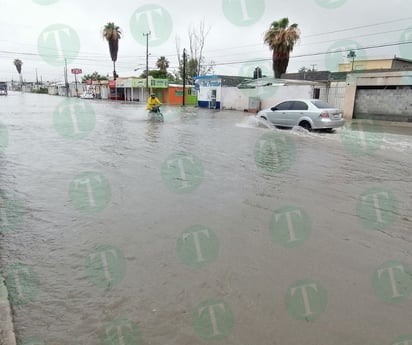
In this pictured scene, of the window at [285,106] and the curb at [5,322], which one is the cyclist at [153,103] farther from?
the curb at [5,322]

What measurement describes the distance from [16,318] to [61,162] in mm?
6479

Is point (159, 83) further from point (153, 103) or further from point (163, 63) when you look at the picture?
point (153, 103)

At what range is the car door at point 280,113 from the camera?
15695 millimetres

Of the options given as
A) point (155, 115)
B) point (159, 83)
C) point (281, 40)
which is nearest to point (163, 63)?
point (159, 83)

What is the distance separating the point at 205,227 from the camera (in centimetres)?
482

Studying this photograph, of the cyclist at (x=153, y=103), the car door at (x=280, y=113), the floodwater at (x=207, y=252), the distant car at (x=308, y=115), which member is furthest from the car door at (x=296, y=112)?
the cyclist at (x=153, y=103)

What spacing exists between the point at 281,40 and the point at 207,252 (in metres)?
30.6

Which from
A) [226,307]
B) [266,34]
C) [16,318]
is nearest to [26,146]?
[16,318]

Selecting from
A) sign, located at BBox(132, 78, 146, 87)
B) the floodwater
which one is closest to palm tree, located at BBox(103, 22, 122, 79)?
sign, located at BBox(132, 78, 146, 87)

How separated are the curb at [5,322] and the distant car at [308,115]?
13296 mm

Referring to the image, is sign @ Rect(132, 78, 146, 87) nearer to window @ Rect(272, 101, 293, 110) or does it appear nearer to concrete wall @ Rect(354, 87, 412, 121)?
concrete wall @ Rect(354, 87, 412, 121)

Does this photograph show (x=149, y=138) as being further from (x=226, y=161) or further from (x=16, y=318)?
(x=16, y=318)

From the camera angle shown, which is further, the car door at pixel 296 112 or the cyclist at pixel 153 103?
the cyclist at pixel 153 103

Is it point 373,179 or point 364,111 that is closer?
point 373,179
